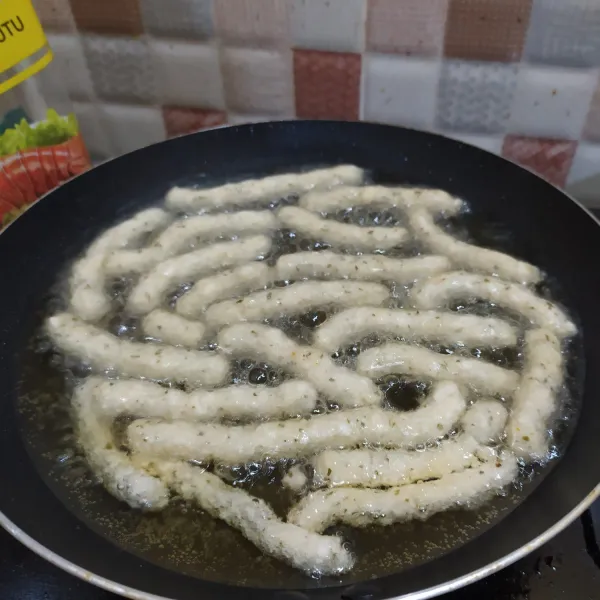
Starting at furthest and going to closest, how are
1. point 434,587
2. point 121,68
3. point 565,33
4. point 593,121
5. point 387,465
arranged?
1. point 121,68
2. point 593,121
3. point 565,33
4. point 387,465
5. point 434,587

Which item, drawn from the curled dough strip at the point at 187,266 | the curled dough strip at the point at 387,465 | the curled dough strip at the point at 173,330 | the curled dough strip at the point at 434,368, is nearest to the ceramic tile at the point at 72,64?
the curled dough strip at the point at 187,266

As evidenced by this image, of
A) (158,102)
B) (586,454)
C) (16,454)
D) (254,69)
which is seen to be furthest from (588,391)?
(158,102)

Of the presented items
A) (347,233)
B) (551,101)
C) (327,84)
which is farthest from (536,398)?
(327,84)

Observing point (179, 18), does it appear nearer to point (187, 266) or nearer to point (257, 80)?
point (257, 80)

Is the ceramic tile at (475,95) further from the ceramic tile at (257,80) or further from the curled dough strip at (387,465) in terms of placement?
the curled dough strip at (387,465)

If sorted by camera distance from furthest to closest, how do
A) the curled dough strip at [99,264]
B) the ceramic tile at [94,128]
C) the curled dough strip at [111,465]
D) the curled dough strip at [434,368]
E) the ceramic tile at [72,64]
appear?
1. the ceramic tile at [94,128]
2. the ceramic tile at [72,64]
3. the curled dough strip at [99,264]
4. the curled dough strip at [434,368]
5. the curled dough strip at [111,465]

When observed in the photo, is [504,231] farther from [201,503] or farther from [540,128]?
[201,503]
